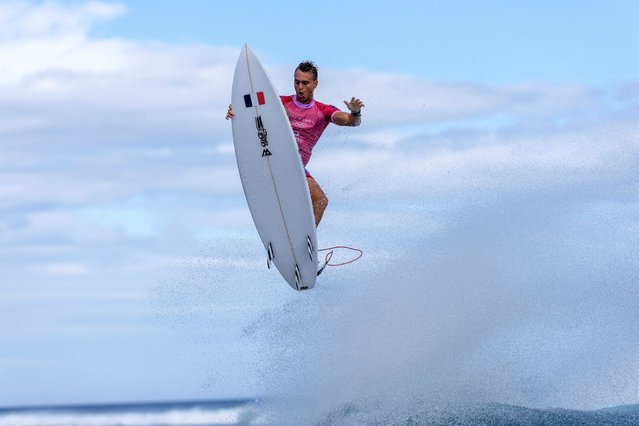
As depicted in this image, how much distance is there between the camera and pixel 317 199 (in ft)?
50.4

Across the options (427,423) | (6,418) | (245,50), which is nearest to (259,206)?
(245,50)

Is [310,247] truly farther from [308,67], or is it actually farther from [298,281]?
[308,67]

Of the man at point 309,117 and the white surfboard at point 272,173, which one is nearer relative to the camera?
the man at point 309,117

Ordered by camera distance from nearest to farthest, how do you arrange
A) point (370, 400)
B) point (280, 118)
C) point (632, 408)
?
point (280, 118) → point (370, 400) → point (632, 408)

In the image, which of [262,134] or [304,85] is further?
[262,134]

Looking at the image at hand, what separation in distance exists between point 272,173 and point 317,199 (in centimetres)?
85

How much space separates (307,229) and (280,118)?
183 centimetres

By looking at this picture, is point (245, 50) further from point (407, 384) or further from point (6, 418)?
point (6, 418)

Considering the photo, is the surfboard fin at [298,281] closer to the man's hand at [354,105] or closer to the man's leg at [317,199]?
the man's leg at [317,199]

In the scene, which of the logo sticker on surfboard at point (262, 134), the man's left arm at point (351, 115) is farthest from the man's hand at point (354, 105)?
the logo sticker on surfboard at point (262, 134)

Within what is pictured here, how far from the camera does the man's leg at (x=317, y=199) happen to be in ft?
50.2

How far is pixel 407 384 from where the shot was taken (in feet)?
61.1

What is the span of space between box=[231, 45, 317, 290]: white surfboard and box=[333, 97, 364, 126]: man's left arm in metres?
0.78

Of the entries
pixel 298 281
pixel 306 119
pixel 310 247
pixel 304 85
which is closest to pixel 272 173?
pixel 306 119
